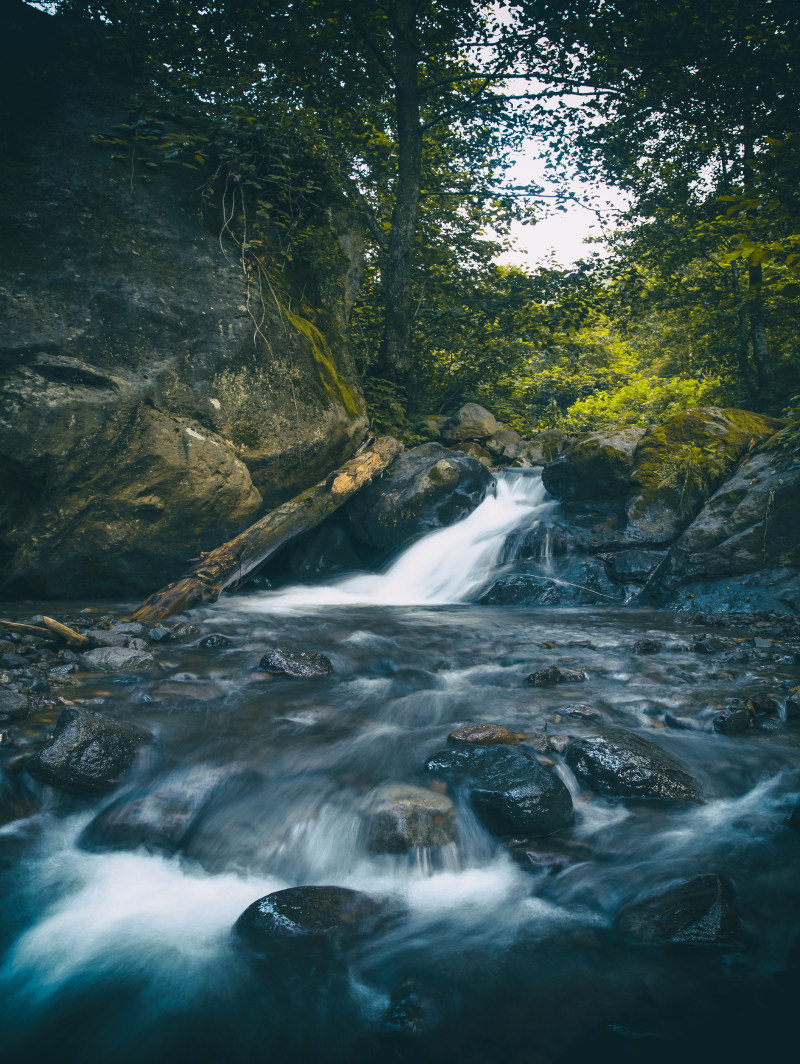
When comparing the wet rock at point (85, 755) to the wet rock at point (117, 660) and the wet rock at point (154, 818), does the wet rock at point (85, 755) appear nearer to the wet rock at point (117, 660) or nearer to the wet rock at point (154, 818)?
the wet rock at point (154, 818)

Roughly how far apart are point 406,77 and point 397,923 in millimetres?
13039

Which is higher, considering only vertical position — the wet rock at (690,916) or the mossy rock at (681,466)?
the mossy rock at (681,466)

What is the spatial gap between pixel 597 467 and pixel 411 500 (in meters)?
3.11

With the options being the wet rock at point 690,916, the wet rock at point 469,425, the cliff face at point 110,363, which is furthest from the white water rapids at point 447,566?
the wet rock at point 690,916

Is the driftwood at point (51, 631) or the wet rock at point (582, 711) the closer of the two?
the wet rock at point (582, 711)

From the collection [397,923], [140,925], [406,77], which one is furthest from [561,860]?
[406,77]

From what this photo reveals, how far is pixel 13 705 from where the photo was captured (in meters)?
3.46

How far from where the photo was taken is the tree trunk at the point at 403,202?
9.96 meters

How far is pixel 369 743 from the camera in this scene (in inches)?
145

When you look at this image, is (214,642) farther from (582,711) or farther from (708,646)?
(708,646)

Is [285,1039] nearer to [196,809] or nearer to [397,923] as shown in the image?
[397,923]

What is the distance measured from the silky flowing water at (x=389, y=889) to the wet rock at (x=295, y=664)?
0.13 m

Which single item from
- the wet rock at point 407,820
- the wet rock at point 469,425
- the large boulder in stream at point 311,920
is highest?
the wet rock at point 469,425

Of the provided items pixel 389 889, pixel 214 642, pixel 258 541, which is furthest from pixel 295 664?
pixel 258 541
